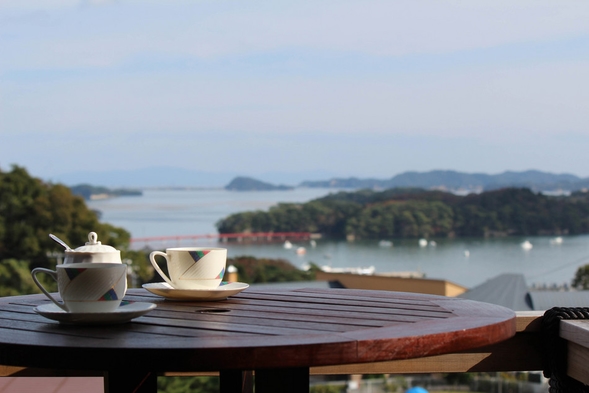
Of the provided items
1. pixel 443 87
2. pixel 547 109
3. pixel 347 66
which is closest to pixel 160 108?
pixel 347 66

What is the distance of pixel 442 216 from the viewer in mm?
48250

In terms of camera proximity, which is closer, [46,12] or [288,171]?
[46,12]

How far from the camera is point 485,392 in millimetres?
21188

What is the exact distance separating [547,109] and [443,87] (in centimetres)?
972

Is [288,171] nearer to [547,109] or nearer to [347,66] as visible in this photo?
[347,66]

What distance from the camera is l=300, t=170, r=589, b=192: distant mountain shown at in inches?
2185

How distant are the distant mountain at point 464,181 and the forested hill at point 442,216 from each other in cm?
546

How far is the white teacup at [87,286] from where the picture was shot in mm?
1037

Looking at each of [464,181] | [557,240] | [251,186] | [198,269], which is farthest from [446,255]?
[198,269]

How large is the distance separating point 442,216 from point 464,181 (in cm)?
1158

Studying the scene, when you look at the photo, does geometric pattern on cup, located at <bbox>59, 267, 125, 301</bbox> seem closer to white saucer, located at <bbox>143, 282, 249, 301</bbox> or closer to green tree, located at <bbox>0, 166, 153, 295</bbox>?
white saucer, located at <bbox>143, 282, 249, 301</bbox>

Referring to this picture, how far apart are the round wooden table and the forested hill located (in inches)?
1856

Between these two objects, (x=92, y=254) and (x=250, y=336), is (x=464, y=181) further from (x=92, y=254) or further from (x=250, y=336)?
(x=250, y=336)

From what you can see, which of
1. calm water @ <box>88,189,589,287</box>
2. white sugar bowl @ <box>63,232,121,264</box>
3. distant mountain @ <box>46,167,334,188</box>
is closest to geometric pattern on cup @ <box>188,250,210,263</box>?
white sugar bowl @ <box>63,232,121,264</box>
